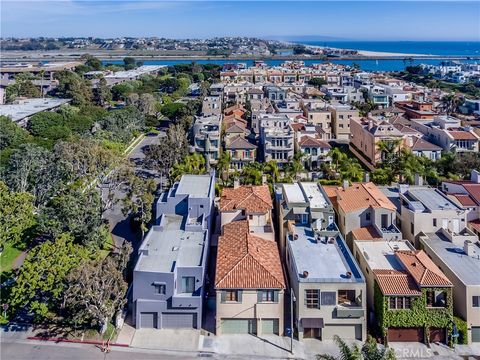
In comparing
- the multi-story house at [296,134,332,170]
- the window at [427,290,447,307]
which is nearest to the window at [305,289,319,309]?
the window at [427,290,447,307]

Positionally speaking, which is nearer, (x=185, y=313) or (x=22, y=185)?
(x=185, y=313)

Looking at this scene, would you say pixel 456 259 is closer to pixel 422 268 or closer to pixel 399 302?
pixel 422 268

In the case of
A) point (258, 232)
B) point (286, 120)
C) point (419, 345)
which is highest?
point (286, 120)

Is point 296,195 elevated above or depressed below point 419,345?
above

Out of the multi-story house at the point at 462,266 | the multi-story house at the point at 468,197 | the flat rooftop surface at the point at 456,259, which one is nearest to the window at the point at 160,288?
the multi-story house at the point at 462,266

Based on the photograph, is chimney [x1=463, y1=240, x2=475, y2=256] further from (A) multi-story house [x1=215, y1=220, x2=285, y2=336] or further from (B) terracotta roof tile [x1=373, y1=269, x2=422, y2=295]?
(A) multi-story house [x1=215, y1=220, x2=285, y2=336]

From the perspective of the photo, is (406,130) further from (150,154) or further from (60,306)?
(60,306)

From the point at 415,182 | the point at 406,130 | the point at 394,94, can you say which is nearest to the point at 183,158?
the point at 415,182

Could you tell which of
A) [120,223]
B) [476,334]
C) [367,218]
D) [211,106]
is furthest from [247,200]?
[211,106]
